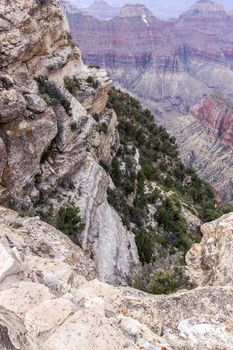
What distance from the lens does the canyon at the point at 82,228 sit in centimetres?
879

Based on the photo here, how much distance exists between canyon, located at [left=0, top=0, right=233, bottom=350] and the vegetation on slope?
0.50 feet

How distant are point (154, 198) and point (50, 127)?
738 inches

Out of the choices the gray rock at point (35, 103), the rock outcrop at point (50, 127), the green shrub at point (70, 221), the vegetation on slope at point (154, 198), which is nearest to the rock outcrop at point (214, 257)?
the vegetation on slope at point (154, 198)

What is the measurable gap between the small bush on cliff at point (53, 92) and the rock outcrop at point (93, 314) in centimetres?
1443

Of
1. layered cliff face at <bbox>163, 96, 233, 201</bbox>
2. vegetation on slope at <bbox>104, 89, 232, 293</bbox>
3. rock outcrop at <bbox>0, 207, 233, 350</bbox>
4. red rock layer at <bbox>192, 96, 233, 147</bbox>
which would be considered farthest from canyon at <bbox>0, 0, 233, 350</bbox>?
red rock layer at <bbox>192, 96, 233, 147</bbox>

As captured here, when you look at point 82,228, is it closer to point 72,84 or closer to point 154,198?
point 72,84

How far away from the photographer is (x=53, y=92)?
2812 centimetres

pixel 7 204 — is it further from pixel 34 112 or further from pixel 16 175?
pixel 34 112

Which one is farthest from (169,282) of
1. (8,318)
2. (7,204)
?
(8,318)

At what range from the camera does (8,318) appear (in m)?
6.55

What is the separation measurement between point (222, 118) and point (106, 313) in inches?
6336

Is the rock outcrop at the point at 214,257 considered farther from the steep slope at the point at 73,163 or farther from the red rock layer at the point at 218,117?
the red rock layer at the point at 218,117

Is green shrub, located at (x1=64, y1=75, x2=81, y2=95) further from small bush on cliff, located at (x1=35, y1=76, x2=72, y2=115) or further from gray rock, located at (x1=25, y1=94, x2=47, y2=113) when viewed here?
gray rock, located at (x1=25, y1=94, x2=47, y2=113)

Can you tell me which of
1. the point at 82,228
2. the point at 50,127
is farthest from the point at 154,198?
the point at 50,127
